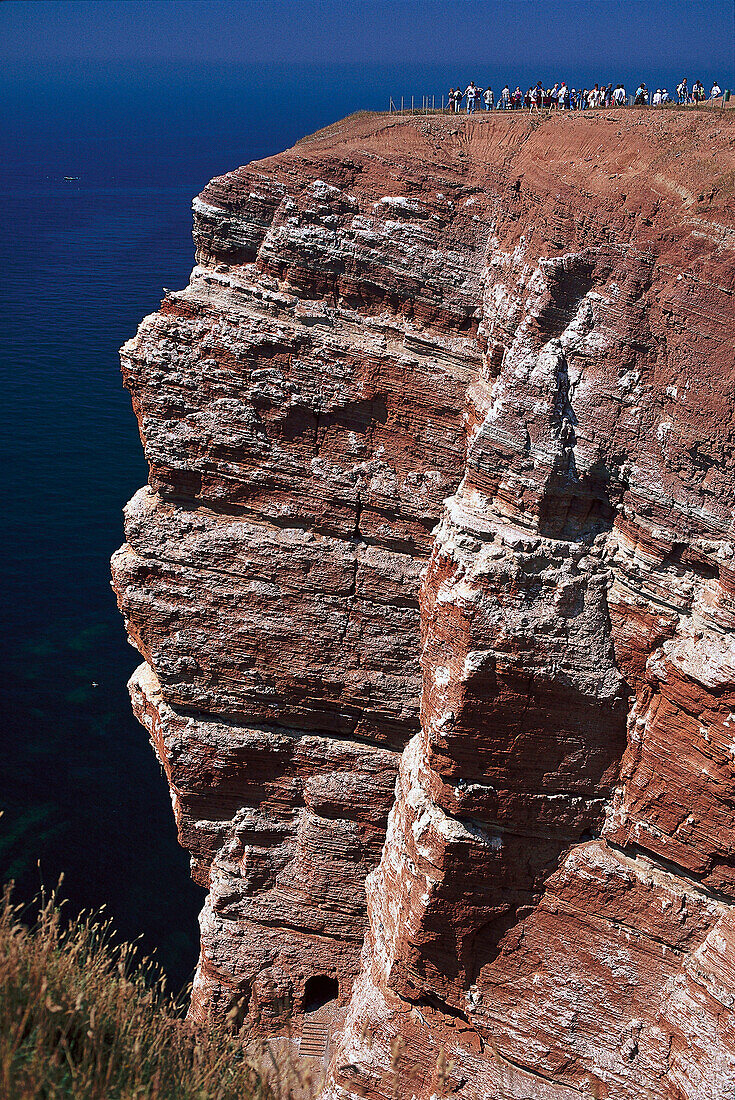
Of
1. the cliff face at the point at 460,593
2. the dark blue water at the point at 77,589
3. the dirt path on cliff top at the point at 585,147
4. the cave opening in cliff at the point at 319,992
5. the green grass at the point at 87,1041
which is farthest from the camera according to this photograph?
the dark blue water at the point at 77,589

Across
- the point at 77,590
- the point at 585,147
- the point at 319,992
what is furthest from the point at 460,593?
the point at 77,590

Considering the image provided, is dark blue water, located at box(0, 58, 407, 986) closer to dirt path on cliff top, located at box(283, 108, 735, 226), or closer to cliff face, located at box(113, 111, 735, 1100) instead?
cliff face, located at box(113, 111, 735, 1100)

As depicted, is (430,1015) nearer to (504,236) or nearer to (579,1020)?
(579,1020)

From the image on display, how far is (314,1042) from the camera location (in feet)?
52.9

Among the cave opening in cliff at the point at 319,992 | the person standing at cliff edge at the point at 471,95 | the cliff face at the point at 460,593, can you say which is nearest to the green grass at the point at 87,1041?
the cliff face at the point at 460,593

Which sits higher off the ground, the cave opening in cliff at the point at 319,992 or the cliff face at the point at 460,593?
the cliff face at the point at 460,593

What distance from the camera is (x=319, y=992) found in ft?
55.2

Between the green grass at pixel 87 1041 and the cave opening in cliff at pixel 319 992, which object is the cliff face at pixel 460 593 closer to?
the cave opening in cliff at pixel 319 992

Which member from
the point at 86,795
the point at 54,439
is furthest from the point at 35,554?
the point at 86,795

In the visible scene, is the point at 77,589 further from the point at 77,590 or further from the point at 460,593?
the point at 460,593

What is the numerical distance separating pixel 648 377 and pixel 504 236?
12.6 ft

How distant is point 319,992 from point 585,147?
16579mm

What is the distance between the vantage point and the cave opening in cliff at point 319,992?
16469 mm

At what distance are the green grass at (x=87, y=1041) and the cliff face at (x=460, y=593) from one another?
3396mm
